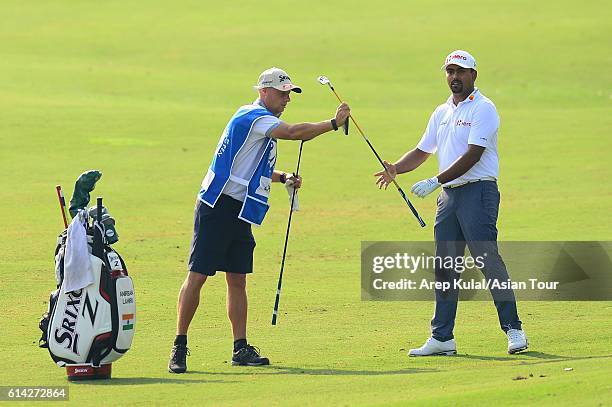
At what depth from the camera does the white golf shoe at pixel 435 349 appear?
10.5m

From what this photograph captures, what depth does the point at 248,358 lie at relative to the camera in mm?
10234

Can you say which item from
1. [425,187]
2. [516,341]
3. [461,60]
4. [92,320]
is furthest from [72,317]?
[461,60]

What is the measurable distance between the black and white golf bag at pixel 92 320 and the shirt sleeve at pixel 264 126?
1345mm

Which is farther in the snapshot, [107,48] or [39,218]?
[107,48]

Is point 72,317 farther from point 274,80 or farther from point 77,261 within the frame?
point 274,80

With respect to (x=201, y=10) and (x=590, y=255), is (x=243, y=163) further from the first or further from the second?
(x=201, y=10)

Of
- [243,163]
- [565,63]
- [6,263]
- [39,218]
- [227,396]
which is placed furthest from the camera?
[565,63]

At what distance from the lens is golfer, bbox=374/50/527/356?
10.5 metres

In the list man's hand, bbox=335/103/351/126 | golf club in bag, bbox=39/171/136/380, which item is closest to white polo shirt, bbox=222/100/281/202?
man's hand, bbox=335/103/351/126

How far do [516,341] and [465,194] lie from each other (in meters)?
1.20

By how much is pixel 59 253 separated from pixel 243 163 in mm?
1529

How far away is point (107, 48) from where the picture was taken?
39719mm

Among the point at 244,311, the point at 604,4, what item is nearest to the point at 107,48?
the point at 604,4

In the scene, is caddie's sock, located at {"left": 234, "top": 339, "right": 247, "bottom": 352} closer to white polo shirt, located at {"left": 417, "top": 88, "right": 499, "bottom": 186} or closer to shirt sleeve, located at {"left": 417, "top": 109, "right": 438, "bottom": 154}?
white polo shirt, located at {"left": 417, "top": 88, "right": 499, "bottom": 186}
